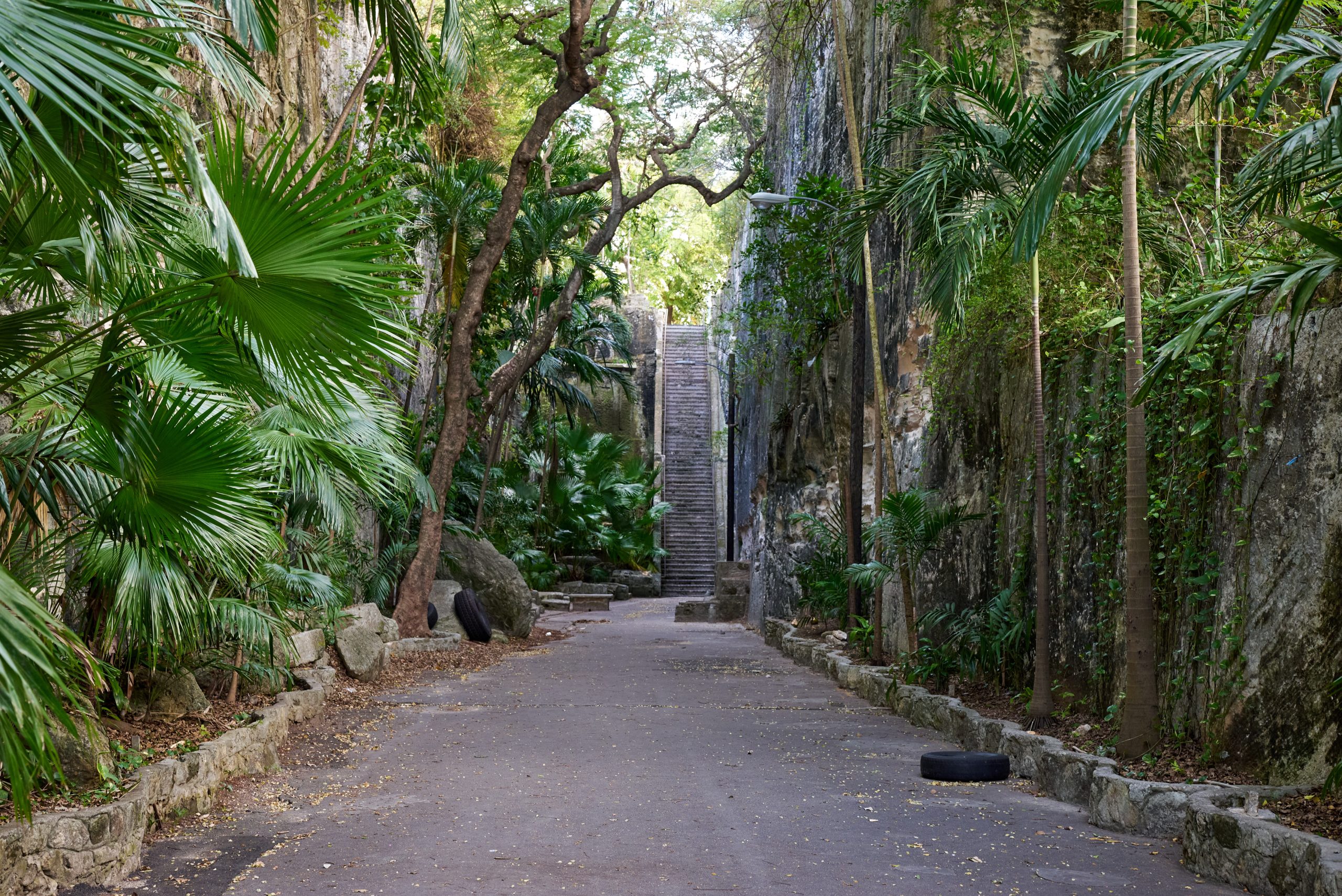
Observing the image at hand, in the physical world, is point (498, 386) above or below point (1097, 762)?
above

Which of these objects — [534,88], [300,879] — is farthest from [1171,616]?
[534,88]

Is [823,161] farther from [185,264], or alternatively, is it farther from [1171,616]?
[185,264]

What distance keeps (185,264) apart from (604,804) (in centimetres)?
328

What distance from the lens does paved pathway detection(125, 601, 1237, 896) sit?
431 centimetres

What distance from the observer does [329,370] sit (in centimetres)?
354

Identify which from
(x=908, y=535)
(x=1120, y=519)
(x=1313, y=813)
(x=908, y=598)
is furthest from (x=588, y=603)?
(x=1313, y=813)

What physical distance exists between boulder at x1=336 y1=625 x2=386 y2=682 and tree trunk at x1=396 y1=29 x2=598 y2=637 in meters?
2.16

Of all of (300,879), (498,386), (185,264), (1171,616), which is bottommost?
(300,879)

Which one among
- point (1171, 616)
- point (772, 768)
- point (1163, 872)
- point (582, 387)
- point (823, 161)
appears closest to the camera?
point (1163, 872)

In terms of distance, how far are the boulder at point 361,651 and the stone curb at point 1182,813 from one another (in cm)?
527

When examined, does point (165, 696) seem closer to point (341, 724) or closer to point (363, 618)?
point (341, 724)

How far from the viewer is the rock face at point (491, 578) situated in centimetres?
1498

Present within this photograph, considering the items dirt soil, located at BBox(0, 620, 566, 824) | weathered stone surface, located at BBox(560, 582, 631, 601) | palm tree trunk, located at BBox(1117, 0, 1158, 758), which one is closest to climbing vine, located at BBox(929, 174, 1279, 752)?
palm tree trunk, located at BBox(1117, 0, 1158, 758)

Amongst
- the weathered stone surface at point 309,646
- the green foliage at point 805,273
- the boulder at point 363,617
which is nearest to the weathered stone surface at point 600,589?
the green foliage at point 805,273
